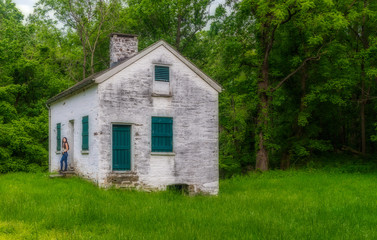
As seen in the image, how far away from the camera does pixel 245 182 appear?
24.7 m

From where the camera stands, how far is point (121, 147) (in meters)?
19.0

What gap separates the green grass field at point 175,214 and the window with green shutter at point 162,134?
2.18 metres

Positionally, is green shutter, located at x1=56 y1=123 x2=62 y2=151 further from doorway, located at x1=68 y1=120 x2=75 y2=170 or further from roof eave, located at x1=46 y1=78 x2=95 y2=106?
doorway, located at x1=68 y1=120 x2=75 y2=170

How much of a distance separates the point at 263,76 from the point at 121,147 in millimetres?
12832

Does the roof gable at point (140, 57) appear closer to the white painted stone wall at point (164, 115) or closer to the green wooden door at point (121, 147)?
the white painted stone wall at point (164, 115)

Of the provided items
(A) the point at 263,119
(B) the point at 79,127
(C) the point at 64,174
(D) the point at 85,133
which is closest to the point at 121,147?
(D) the point at 85,133

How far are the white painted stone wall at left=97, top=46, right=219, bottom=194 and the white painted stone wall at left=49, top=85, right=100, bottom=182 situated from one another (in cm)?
52

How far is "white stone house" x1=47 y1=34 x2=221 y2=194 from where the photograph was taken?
18.7m

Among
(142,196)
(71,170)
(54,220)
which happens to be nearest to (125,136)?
(142,196)

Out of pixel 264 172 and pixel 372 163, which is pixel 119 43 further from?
pixel 372 163

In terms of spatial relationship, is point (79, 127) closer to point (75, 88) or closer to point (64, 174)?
point (75, 88)

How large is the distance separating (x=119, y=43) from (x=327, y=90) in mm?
14326

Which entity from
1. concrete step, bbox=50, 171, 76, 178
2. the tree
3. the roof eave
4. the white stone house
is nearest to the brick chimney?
the white stone house

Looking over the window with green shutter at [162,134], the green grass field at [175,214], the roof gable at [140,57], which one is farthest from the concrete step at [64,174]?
the roof gable at [140,57]
